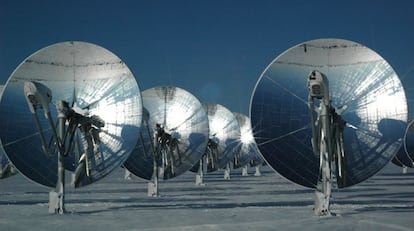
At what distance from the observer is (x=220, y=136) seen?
6812cm

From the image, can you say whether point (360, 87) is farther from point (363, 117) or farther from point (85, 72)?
point (85, 72)

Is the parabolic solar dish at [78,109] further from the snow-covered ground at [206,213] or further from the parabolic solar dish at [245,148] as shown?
the parabolic solar dish at [245,148]

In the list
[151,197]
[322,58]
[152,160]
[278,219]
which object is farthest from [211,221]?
[152,160]

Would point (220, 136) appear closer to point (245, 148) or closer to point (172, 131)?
point (245, 148)

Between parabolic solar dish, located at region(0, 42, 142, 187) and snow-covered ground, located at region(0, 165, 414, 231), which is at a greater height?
parabolic solar dish, located at region(0, 42, 142, 187)

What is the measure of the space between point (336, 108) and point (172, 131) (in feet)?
68.9

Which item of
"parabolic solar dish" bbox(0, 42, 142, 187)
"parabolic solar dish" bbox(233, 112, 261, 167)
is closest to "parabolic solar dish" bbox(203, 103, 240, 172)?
"parabolic solar dish" bbox(233, 112, 261, 167)

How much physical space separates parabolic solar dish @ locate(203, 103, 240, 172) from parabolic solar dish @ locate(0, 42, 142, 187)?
1440 inches

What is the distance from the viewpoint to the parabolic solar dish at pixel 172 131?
144ft

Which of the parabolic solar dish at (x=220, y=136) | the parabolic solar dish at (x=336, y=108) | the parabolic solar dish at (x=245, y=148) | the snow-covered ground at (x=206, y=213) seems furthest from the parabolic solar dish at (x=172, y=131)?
the parabolic solar dish at (x=245, y=148)

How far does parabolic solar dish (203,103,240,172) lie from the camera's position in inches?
2650

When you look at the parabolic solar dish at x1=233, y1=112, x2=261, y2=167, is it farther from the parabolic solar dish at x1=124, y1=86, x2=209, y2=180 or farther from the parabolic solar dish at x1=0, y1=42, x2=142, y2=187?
the parabolic solar dish at x1=0, y1=42, x2=142, y2=187

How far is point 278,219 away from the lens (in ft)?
82.5

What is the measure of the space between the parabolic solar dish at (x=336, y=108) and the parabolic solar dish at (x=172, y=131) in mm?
15212
